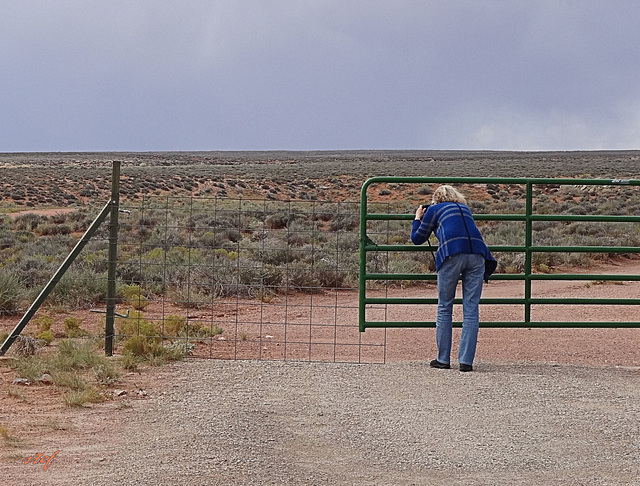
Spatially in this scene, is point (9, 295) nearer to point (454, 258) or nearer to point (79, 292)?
point (79, 292)

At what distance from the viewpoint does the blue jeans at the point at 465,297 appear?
8266 millimetres

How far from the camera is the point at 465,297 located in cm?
846

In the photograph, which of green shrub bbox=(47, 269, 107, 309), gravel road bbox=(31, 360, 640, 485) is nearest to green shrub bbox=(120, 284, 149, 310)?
green shrub bbox=(47, 269, 107, 309)

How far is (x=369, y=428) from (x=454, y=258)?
2.34 metres

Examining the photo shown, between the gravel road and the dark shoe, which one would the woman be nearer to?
the dark shoe

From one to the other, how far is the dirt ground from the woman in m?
0.42

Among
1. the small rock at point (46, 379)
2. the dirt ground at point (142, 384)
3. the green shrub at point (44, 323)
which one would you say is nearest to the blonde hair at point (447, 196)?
the dirt ground at point (142, 384)

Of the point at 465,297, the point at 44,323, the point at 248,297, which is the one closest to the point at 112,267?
the point at 44,323

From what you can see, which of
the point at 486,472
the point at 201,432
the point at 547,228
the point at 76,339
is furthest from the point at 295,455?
the point at 547,228

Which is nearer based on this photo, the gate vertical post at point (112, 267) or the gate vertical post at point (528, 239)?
the gate vertical post at point (528, 239)

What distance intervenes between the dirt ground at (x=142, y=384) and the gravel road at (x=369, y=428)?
0.05 metres

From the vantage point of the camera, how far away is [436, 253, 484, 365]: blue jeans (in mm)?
8266

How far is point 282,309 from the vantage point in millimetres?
13195

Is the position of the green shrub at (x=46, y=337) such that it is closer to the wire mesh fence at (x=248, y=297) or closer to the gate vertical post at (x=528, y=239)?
the wire mesh fence at (x=248, y=297)
